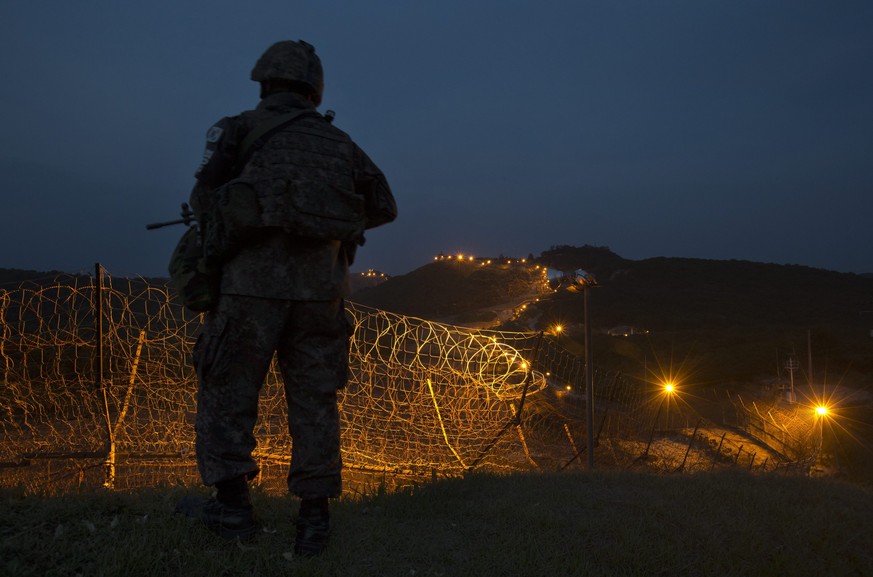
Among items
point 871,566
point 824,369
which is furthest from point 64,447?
point 824,369

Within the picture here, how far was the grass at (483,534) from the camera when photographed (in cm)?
234

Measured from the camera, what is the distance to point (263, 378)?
8.70 feet

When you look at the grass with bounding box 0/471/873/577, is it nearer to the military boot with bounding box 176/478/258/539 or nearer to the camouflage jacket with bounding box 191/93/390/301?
the military boot with bounding box 176/478/258/539

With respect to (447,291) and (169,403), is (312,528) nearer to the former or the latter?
(169,403)

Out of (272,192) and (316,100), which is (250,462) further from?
(316,100)

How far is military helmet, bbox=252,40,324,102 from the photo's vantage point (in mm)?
2814

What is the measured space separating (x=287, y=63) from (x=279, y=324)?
1246 mm

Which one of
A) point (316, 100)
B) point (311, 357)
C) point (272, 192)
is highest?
point (316, 100)

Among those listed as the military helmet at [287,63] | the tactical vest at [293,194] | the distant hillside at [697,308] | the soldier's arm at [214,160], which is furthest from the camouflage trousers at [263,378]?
the distant hillside at [697,308]

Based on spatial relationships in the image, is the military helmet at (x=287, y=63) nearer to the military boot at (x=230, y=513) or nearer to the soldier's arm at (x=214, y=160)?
Answer: the soldier's arm at (x=214, y=160)

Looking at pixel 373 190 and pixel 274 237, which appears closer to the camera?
pixel 274 237

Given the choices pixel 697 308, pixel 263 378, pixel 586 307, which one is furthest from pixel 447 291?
pixel 263 378

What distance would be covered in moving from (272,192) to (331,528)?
5.25 feet

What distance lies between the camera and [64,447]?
16.6ft
